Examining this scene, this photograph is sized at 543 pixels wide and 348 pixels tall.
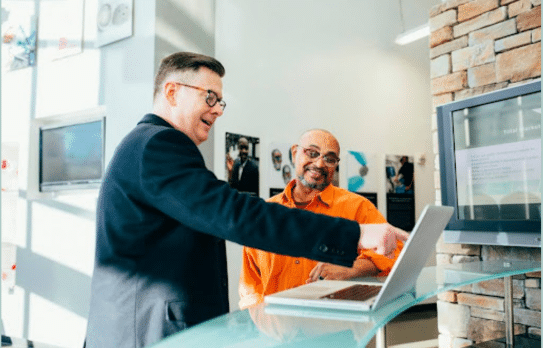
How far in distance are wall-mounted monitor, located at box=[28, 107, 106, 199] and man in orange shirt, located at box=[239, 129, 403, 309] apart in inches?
85.2

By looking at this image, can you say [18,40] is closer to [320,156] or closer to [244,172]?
[244,172]

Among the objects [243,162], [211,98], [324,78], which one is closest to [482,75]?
[211,98]

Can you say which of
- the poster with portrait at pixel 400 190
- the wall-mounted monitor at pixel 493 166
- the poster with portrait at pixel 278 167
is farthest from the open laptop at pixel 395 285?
the poster with portrait at pixel 400 190

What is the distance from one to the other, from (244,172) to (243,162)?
9 centimetres

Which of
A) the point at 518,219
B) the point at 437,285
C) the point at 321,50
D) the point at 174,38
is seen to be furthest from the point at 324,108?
the point at 437,285

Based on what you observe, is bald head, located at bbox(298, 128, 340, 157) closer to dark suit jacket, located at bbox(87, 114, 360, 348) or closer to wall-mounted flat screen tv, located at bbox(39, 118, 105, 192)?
dark suit jacket, located at bbox(87, 114, 360, 348)

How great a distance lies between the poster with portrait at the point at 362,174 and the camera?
Answer: 5.21 m

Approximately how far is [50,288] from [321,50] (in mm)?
3432

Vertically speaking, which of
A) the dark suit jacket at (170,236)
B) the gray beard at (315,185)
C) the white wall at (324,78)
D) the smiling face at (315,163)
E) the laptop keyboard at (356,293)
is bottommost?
the laptop keyboard at (356,293)

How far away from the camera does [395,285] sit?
1.18m

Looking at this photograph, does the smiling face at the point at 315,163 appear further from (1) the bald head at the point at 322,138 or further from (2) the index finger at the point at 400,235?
(2) the index finger at the point at 400,235

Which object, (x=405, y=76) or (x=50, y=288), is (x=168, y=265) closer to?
(x=50, y=288)

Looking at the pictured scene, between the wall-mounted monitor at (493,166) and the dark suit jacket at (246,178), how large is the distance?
75.9 inches

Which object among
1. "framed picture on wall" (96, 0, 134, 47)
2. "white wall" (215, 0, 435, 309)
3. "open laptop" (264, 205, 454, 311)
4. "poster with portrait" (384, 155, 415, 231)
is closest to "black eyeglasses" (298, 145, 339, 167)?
"open laptop" (264, 205, 454, 311)
